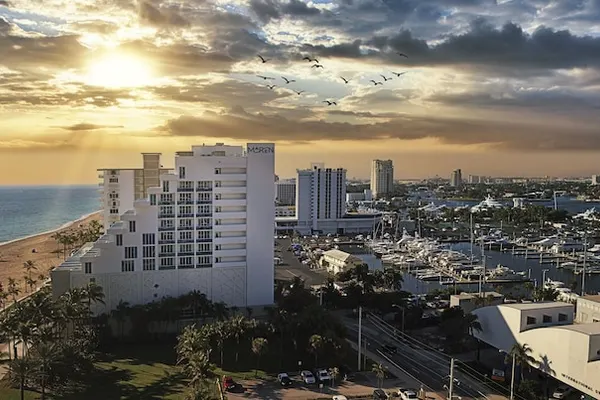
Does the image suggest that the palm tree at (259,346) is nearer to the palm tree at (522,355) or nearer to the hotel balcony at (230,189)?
the palm tree at (522,355)

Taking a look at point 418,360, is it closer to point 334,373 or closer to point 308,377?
point 334,373

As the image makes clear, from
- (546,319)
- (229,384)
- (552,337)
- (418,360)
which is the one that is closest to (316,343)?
(229,384)

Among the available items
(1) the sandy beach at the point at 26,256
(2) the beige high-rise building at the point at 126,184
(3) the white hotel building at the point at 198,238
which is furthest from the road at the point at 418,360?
(1) the sandy beach at the point at 26,256

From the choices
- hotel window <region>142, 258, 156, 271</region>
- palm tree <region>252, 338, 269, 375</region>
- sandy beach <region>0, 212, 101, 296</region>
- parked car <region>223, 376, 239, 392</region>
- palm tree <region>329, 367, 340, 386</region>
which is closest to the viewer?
parked car <region>223, 376, 239, 392</region>

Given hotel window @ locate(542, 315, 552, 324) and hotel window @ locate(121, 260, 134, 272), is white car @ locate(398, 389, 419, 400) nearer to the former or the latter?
hotel window @ locate(542, 315, 552, 324)

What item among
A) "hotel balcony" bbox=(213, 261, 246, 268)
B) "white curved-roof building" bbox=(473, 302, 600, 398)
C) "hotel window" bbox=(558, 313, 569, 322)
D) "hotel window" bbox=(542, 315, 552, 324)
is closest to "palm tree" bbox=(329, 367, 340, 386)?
"white curved-roof building" bbox=(473, 302, 600, 398)

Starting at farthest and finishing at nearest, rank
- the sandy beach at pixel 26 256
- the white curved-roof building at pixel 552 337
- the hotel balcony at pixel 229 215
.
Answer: the sandy beach at pixel 26 256, the hotel balcony at pixel 229 215, the white curved-roof building at pixel 552 337

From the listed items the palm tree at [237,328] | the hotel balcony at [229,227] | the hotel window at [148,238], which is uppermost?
the hotel balcony at [229,227]

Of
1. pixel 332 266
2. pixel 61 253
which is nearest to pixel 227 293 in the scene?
pixel 332 266
